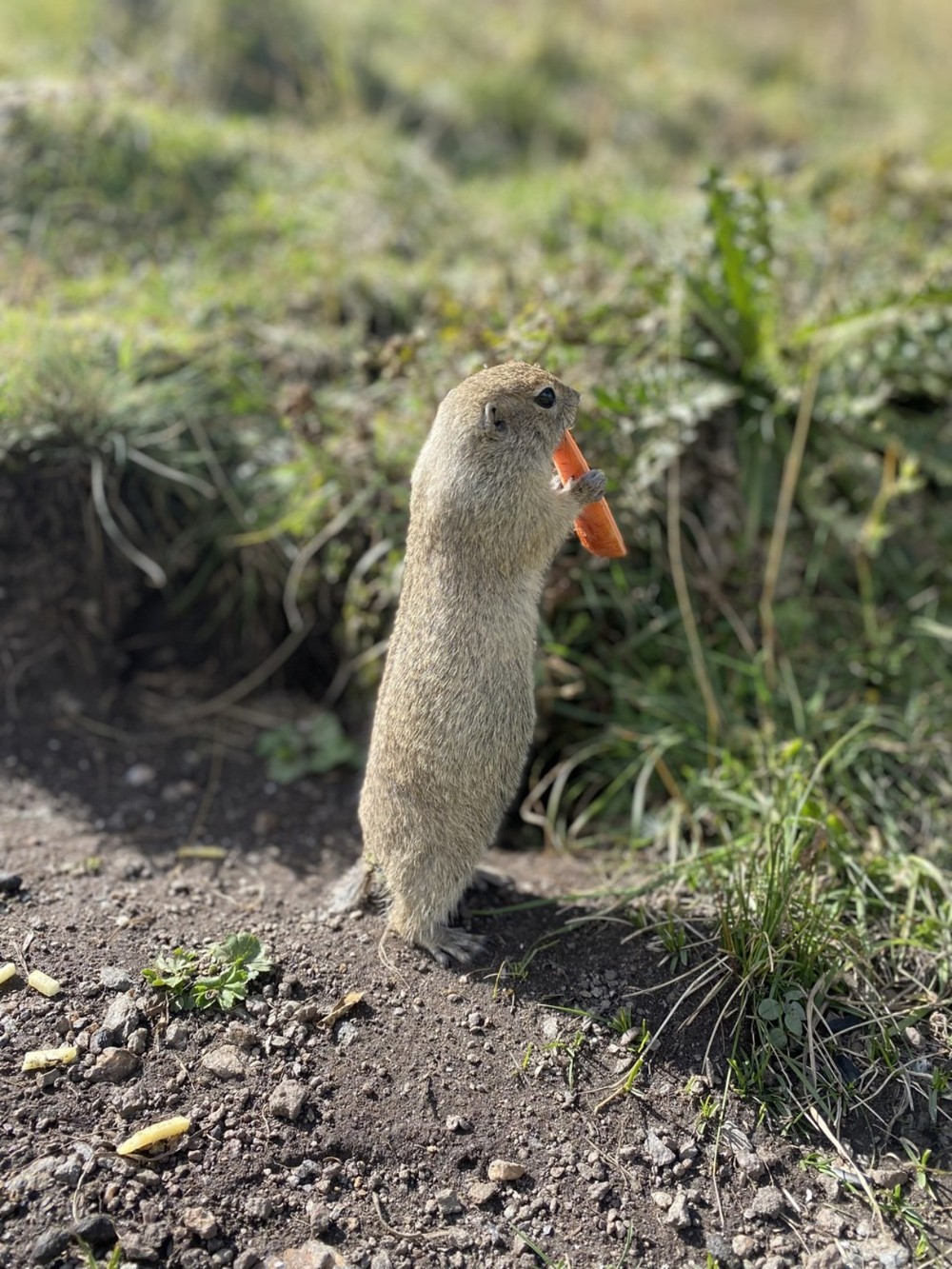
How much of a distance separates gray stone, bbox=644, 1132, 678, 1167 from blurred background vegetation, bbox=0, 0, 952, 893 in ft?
3.61

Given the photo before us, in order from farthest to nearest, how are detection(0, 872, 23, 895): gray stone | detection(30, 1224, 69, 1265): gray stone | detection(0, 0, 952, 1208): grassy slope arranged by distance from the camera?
1. detection(0, 0, 952, 1208): grassy slope
2. detection(0, 872, 23, 895): gray stone
3. detection(30, 1224, 69, 1265): gray stone

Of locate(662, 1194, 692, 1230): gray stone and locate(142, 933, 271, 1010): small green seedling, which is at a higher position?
locate(142, 933, 271, 1010): small green seedling

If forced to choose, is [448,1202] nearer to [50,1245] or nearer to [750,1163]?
[750,1163]

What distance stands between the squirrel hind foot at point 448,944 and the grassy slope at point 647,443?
59 centimetres

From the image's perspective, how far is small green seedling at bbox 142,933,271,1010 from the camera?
2.89 metres

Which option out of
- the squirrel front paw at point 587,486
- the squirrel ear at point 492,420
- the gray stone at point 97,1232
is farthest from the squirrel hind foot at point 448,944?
the squirrel ear at point 492,420

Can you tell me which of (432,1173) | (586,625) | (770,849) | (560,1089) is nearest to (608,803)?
(586,625)

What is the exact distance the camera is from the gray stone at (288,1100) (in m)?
2.64

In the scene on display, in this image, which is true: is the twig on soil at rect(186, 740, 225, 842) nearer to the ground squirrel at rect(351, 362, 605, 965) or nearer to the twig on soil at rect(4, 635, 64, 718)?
the twig on soil at rect(4, 635, 64, 718)

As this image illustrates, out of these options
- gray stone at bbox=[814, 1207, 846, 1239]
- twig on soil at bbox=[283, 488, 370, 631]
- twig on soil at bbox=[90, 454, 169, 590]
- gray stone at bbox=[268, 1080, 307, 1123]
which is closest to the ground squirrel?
gray stone at bbox=[268, 1080, 307, 1123]

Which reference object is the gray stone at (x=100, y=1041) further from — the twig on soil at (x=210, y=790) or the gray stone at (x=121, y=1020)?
the twig on soil at (x=210, y=790)

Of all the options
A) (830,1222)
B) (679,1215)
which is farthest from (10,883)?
(830,1222)

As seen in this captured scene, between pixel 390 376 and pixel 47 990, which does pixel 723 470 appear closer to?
pixel 390 376

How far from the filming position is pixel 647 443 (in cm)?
430
